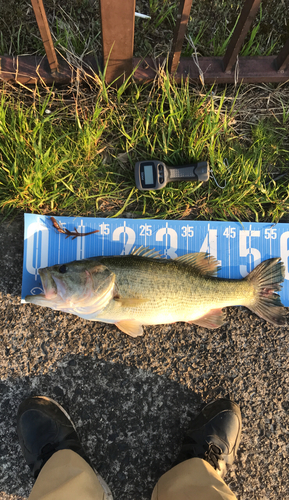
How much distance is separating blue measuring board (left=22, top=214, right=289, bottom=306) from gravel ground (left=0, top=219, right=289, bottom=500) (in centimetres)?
32

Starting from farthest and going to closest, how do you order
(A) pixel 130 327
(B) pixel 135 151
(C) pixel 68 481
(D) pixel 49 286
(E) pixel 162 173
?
(B) pixel 135 151, (E) pixel 162 173, (A) pixel 130 327, (D) pixel 49 286, (C) pixel 68 481

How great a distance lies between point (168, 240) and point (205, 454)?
210 centimetres

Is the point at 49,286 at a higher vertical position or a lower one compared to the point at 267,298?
higher

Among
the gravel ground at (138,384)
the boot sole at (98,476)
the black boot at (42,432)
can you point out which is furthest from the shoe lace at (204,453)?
the black boot at (42,432)

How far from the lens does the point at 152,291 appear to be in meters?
2.69

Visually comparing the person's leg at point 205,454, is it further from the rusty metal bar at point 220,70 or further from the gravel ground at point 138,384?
the rusty metal bar at point 220,70

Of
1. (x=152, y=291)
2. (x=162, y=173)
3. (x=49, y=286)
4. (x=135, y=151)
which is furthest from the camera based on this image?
(x=135, y=151)

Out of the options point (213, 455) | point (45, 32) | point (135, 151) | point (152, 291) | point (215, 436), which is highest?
point (45, 32)

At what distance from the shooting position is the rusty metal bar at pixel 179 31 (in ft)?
7.44

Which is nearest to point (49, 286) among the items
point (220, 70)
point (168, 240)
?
point (168, 240)

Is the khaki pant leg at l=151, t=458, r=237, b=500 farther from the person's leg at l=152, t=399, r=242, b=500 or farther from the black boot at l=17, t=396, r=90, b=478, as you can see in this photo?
the black boot at l=17, t=396, r=90, b=478

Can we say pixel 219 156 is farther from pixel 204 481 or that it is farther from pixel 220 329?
pixel 204 481

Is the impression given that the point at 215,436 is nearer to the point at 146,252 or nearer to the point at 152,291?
the point at 152,291

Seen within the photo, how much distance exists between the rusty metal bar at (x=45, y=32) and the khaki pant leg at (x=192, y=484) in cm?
396
